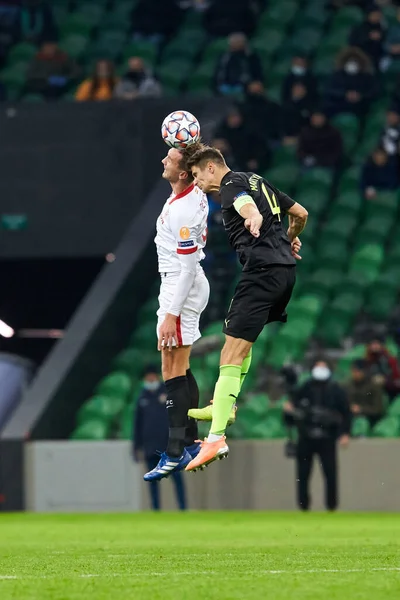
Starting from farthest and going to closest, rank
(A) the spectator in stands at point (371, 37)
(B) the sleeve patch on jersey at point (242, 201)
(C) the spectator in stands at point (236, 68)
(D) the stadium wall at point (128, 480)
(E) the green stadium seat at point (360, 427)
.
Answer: (C) the spectator in stands at point (236, 68) → (A) the spectator in stands at point (371, 37) → (D) the stadium wall at point (128, 480) → (E) the green stadium seat at point (360, 427) → (B) the sleeve patch on jersey at point (242, 201)

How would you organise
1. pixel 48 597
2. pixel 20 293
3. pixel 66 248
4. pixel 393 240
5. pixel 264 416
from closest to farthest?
pixel 48 597
pixel 264 416
pixel 393 240
pixel 66 248
pixel 20 293

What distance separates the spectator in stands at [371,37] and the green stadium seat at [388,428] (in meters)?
6.01

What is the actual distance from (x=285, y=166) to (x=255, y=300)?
39.8 ft

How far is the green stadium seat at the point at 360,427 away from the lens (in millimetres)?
19312

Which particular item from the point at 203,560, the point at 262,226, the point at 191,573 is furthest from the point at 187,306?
the point at 191,573

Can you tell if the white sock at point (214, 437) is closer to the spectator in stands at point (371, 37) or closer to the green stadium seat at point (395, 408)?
the green stadium seat at point (395, 408)

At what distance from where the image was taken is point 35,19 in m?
25.5

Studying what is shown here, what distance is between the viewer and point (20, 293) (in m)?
25.2

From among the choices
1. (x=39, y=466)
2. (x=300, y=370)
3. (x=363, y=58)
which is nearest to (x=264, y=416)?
(x=300, y=370)

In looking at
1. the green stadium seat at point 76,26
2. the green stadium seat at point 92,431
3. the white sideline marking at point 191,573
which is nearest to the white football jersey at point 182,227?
the white sideline marking at point 191,573

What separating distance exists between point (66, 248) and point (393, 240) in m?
4.85

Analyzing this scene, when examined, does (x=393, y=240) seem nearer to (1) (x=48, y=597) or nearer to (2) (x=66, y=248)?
(2) (x=66, y=248)

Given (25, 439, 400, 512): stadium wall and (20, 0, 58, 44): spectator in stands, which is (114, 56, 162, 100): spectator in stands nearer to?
(20, 0, 58, 44): spectator in stands

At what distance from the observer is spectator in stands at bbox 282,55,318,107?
73.0 ft
